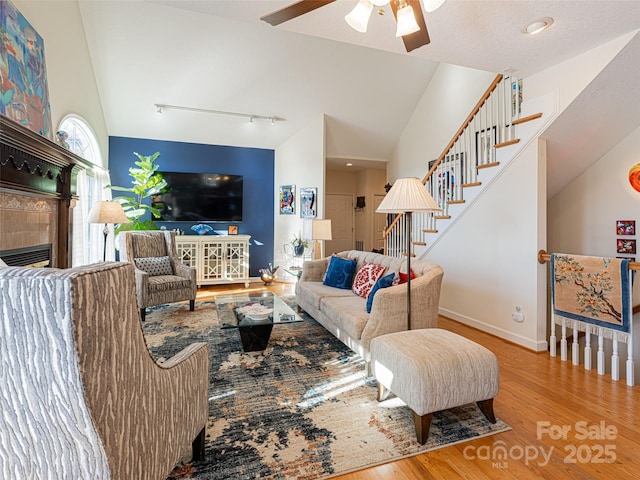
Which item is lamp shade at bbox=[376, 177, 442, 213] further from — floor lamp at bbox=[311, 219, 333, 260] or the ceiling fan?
floor lamp at bbox=[311, 219, 333, 260]

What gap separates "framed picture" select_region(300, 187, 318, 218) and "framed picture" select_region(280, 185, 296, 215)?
0.90 ft

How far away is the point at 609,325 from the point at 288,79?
478 centimetres

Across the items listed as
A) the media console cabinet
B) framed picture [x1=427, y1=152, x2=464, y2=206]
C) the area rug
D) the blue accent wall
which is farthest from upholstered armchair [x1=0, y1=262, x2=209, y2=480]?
the blue accent wall

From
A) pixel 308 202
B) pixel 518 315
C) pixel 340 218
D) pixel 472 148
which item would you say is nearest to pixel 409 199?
pixel 518 315

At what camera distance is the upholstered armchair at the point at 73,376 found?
79cm

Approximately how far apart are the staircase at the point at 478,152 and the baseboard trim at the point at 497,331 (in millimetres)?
961

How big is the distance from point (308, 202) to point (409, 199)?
3.55 m

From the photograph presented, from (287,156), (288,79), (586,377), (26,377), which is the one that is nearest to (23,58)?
(26,377)

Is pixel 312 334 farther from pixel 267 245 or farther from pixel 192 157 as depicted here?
pixel 192 157

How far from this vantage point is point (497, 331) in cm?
346

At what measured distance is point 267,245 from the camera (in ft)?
21.9

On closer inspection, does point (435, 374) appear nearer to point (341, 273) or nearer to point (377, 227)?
point (341, 273)

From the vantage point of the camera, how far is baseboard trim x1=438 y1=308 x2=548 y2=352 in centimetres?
309

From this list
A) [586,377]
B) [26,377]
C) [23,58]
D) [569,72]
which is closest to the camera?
[26,377]
